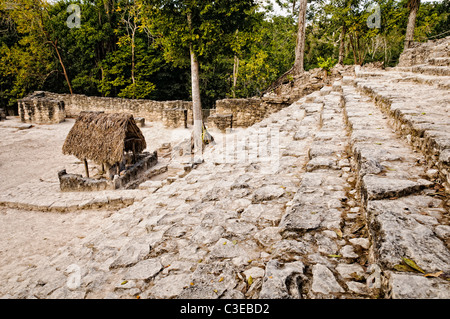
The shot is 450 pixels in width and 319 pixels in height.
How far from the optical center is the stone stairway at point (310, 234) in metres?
1.36

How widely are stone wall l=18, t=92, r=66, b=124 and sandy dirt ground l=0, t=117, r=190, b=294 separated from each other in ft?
2.28

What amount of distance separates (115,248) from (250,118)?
1222cm

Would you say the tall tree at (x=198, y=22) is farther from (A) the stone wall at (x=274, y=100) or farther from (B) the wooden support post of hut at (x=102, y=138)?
(A) the stone wall at (x=274, y=100)

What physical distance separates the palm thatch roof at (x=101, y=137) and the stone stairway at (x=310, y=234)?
4485 mm

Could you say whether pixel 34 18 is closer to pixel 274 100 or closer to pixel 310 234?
pixel 274 100

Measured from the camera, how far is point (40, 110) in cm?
1622

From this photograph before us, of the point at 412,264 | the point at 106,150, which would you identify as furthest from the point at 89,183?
the point at 412,264

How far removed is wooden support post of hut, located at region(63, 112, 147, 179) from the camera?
7754mm

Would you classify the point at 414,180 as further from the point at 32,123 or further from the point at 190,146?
the point at 32,123

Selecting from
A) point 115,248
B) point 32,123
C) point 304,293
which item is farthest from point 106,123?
point 32,123

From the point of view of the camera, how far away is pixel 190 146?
1072cm

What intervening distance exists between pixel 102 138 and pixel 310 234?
7677 millimetres

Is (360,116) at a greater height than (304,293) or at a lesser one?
greater

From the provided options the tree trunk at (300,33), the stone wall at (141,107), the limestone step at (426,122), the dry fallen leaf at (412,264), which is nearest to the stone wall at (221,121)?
the stone wall at (141,107)
